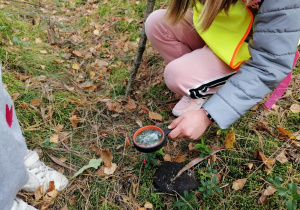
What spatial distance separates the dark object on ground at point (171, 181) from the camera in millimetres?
1481

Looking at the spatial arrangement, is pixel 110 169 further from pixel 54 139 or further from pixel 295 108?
pixel 295 108

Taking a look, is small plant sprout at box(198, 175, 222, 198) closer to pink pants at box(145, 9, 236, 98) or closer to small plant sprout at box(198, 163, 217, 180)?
small plant sprout at box(198, 163, 217, 180)

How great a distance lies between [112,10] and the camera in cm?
364

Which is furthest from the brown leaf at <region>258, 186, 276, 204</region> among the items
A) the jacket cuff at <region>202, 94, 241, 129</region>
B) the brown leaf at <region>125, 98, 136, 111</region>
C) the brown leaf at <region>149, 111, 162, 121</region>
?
the brown leaf at <region>125, 98, 136, 111</region>

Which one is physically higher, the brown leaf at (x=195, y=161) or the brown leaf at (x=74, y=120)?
the brown leaf at (x=195, y=161)

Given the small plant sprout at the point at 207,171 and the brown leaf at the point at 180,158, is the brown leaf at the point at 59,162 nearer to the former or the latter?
the brown leaf at the point at 180,158

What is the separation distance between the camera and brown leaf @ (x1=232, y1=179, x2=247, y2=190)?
4.79 ft

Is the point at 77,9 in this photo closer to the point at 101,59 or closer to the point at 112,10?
the point at 112,10

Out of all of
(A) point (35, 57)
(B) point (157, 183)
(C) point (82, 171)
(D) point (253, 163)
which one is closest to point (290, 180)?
(D) point (253, 163)

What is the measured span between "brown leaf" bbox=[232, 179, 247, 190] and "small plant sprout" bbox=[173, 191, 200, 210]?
10.4 inches

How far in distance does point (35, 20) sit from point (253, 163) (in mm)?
3287

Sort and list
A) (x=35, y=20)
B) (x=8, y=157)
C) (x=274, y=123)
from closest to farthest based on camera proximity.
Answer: (x=8, y=157) → (x=274, y=123) → (x=35, y=20)

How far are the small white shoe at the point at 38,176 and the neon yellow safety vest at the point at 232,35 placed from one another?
1.28 meters

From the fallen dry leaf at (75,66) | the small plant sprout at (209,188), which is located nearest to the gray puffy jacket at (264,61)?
the small plant sprout at (209,188)
